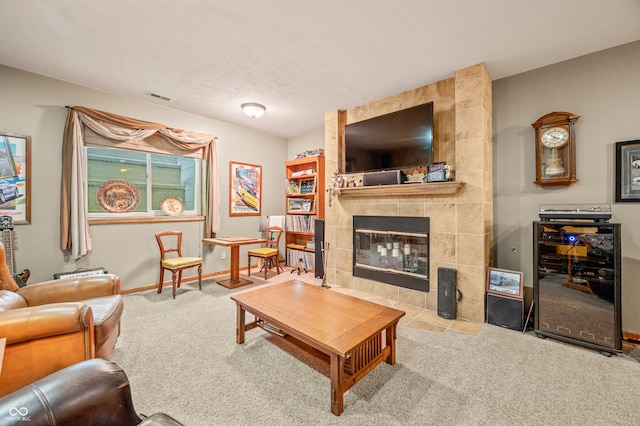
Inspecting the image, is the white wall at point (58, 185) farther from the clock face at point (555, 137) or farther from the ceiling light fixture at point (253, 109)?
the clock face at point (555, 137)

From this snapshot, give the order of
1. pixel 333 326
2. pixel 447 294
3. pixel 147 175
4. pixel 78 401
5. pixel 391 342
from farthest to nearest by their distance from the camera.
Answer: pixel 147 175, pixel 447 294, pixel 391 342, pixel 333 326, pixel 78 401

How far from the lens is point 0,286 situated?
6.16ft

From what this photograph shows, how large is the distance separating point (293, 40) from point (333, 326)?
2392mm

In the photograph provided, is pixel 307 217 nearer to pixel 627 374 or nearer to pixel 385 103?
pixel 385 103

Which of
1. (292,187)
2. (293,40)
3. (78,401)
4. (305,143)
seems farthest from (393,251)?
(78,401)

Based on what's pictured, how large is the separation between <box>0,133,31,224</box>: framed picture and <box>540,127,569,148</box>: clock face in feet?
18.0

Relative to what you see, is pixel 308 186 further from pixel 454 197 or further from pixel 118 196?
pixel 118 196

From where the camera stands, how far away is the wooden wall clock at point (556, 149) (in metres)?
2.60

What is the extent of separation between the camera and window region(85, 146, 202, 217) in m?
3.50

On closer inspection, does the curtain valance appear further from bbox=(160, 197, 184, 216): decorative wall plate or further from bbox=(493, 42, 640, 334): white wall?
bbox=(493, 42, 640, 334): white wall

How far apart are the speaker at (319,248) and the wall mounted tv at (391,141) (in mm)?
1041

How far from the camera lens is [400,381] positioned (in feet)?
5.93

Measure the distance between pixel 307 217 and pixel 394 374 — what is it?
333 centimetres

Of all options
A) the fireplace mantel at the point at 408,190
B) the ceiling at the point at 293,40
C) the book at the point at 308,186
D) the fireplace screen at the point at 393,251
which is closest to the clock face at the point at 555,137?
the ceiling at the point at 293,40
